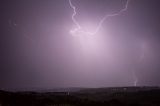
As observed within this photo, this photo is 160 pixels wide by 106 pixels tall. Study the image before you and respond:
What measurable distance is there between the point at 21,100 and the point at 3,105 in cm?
608

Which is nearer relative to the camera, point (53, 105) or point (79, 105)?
point (53, 105)

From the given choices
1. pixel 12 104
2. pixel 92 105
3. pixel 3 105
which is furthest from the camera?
Answer: pixel 92 105

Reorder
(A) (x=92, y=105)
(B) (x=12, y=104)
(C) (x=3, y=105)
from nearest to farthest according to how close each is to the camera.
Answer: (C) (x=3, y=105), (B) (x=12, y=104), (A) (x=92, y=105)

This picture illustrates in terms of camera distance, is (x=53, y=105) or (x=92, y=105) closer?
(x=53, y=105)

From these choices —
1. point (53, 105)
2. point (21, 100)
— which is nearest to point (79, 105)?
point (53, 105)

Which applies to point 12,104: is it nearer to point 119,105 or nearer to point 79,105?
point 79,105

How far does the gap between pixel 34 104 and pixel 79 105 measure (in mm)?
5100

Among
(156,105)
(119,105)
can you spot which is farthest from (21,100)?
(156,105)

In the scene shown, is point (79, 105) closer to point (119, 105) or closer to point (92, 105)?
point (92, 105)

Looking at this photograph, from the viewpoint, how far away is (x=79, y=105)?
111 ft

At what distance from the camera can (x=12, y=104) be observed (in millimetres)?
32031

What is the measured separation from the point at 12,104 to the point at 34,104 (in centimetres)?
237

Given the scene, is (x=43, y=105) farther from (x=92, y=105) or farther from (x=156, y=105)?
(x=156, y=105)

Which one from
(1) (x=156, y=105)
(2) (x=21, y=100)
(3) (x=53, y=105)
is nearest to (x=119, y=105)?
(1) (x=156, y=105)
